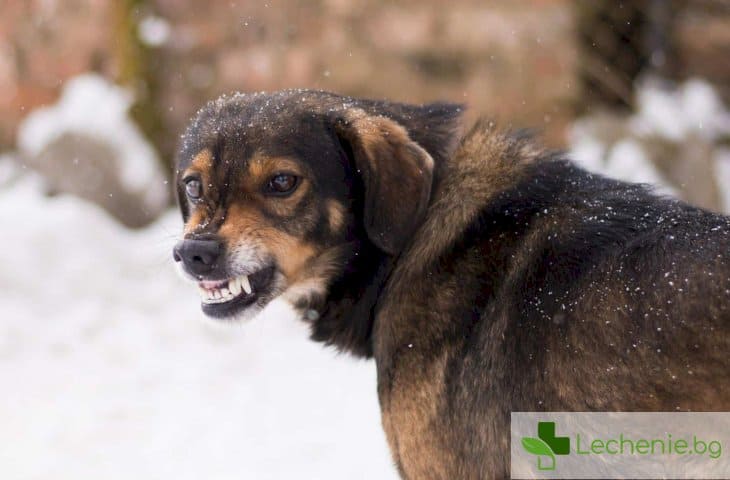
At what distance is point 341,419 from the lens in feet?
17.3

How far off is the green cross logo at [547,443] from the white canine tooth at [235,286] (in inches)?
49.2

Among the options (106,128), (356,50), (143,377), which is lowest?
(143,377)

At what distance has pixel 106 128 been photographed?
8.06 meters

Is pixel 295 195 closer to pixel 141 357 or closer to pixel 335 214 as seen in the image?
pixel 335 214

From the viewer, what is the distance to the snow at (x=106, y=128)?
8.02 metres

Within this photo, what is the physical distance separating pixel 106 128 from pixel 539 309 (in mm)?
6109

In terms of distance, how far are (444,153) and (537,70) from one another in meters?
4.80

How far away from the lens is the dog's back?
8.42ft

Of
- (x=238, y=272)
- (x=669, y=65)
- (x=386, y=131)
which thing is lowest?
(x=238, y=272)

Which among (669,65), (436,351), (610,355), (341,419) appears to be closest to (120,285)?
(341,419)

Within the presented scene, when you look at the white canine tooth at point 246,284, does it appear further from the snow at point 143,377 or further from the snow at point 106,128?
the snow at point 106,128

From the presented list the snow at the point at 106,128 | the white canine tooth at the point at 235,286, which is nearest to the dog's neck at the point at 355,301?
the white canine tooth at the point at 235,286

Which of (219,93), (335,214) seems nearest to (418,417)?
(335,214)

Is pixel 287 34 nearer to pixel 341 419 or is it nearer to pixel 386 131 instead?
pixel 341 419
